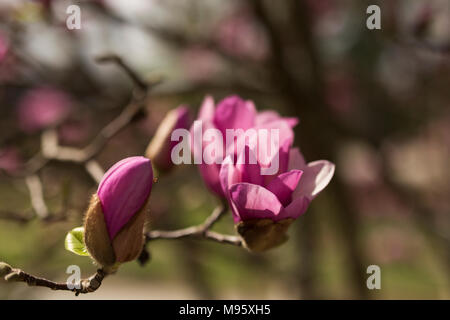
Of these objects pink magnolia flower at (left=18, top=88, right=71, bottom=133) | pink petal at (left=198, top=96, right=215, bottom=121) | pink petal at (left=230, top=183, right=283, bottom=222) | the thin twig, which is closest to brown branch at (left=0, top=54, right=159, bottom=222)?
the thin twig

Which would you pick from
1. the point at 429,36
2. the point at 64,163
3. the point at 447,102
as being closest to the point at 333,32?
the point at 447,102

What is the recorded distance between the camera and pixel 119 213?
21.9 inches

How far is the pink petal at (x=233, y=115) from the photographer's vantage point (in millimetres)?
637

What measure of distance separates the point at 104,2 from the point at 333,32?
1.41m

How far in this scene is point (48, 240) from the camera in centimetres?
191

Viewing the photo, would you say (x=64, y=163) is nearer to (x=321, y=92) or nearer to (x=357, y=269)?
(x=321, y=92)

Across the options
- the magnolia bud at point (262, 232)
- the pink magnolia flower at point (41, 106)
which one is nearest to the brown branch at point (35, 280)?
the magnolia bud at point (262, 232)

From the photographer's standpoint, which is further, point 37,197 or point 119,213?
point 37,197

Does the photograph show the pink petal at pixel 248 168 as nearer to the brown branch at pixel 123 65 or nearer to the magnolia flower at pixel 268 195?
the magnolia flower at pixel 268 195

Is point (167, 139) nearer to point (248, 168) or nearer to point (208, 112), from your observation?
point (208, 112)

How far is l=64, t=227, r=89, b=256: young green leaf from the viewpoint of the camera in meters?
0.60

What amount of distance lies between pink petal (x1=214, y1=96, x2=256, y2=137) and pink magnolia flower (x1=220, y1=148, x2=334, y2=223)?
8 centimetres

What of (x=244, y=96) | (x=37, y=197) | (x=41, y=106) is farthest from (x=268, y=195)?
(x=41, y=106)

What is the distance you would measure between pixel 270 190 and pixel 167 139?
0.26m
